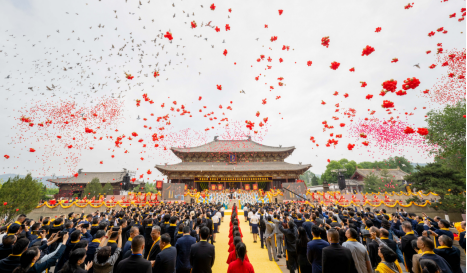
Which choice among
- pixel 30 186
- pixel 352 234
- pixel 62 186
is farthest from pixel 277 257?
pixel 62 186

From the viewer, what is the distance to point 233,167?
30.5 meters

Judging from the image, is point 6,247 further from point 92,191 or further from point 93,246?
point 92,191

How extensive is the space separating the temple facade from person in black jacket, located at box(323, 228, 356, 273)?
2622cm

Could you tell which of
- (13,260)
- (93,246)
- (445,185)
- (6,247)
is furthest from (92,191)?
(445,185)

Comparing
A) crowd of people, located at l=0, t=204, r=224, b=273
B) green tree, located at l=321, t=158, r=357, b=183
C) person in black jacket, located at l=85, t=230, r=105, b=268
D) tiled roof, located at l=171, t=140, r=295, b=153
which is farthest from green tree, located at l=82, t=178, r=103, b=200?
green tree, located at l=321, t=158, r=357, b=183

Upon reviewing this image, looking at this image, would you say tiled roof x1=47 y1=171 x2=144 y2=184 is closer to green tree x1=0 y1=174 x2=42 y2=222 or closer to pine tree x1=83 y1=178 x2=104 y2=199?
pine tree x1=83 y1=178 x2=104 y2=199

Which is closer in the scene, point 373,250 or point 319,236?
point 319,236

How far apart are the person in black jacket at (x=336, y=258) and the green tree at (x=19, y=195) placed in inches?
807

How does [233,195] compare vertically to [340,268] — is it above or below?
below

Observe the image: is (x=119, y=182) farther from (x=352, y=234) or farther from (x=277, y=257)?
(x=352, y=234)

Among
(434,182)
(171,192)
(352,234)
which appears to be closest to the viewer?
(352,234)

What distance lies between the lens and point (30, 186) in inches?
580

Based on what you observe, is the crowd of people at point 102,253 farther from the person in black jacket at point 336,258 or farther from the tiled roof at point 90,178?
the tiled roof at point 90,178

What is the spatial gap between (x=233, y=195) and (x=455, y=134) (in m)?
21.0
